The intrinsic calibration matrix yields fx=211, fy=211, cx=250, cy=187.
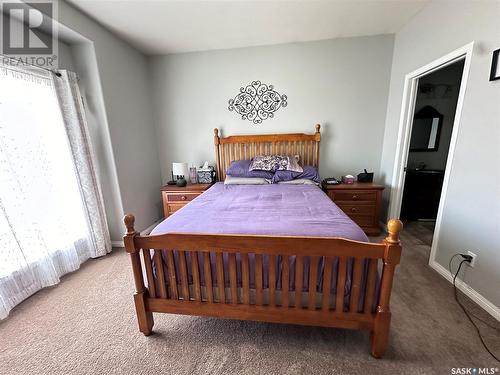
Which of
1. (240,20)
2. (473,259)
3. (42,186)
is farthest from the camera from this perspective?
(240,20)

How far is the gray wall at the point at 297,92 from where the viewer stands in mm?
2822

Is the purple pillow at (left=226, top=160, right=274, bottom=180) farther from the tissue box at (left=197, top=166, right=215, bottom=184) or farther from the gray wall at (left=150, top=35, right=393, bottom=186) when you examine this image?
the gray wall at (left=150, top=35, right=393, bottom=186)

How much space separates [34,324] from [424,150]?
15.7 feet

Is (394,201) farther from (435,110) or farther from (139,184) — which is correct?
(139,184)

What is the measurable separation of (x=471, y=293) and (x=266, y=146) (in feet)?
8.39

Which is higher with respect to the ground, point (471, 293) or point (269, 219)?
point (269, 219)

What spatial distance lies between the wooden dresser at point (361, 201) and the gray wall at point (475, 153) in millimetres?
796

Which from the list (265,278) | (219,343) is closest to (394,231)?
(265,278)

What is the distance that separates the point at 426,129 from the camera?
3.12 m

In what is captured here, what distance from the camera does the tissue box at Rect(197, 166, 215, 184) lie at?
124 inches

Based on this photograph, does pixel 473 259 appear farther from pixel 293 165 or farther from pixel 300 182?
pixel 293 165

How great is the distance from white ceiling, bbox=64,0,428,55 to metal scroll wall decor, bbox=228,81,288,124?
22.1 inches

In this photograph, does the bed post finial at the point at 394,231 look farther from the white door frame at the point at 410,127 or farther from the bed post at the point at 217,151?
the bed post at the point at 217,151

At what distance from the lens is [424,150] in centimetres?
317
